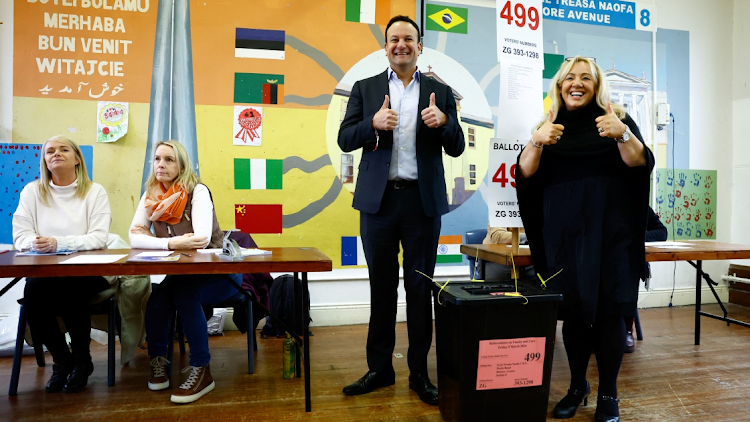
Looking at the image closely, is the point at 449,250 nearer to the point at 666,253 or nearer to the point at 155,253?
the point at 666,253

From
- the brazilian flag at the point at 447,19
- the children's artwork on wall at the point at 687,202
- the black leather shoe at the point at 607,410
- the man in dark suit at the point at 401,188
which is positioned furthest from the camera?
the children's artwork on wall at the point at 687,202

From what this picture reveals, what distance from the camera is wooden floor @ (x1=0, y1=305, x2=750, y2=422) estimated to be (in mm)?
2062

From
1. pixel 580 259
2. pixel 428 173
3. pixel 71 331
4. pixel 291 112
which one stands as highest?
pixel 291 112

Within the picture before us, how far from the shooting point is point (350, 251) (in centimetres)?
374

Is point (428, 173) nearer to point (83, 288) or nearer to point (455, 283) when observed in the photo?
point (455, 283)

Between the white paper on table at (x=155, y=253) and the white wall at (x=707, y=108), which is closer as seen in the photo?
the white paper on table at (x=155, y=253)

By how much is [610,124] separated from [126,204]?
3127 mm

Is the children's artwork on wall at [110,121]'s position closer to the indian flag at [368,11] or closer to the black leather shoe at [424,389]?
the indian flag at [368,11]

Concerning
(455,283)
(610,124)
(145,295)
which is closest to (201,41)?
(145,295)

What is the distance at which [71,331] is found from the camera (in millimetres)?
2396

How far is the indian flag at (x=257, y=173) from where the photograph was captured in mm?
3549

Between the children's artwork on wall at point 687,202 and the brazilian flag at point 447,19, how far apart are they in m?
2.19

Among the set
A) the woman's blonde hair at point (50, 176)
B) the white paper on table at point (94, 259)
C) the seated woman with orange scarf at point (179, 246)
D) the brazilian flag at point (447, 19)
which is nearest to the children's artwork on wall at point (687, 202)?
the brazilian flag at point (447, 19)

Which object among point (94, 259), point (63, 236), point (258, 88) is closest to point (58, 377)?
point (63, 236)
